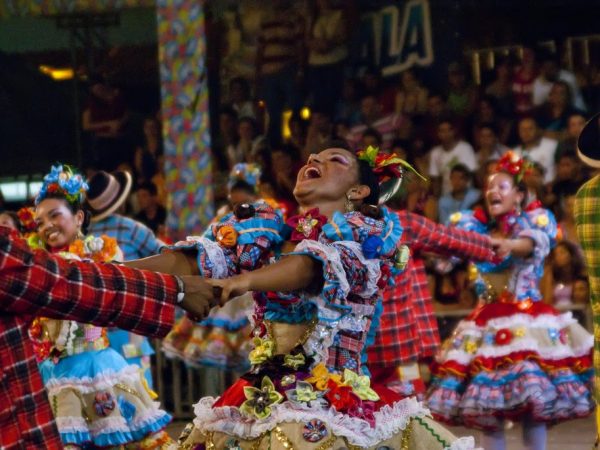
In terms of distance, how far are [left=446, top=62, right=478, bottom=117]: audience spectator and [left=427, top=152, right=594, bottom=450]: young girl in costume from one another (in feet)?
11.5

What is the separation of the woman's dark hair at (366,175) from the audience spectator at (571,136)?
5526 mm

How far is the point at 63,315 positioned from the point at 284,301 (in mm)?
1229

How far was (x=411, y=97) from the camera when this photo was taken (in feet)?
37.3

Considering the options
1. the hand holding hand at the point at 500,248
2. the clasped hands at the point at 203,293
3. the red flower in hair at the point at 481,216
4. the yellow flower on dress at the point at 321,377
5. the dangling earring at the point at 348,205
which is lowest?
the yellow flower on dress at the point at 321,377

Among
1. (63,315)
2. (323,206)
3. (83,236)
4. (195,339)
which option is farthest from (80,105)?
(63,315)

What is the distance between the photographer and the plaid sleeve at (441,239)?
6688 millimetres

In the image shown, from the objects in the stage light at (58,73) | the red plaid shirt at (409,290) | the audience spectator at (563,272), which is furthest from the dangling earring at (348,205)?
the stage light at (58,73)

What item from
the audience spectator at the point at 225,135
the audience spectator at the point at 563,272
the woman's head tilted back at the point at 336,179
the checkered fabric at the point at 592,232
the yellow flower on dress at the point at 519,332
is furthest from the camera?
the audience spectator at the point at 225,135

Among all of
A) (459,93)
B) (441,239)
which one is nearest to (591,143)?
(441,239)

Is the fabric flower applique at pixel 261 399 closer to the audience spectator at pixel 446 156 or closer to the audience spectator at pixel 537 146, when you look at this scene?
the audience spectator at pixel 537 146

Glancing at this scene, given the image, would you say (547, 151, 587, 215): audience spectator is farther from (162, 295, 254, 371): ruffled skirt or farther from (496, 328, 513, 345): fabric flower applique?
(496, 328, 513, 345): fabric flower applique

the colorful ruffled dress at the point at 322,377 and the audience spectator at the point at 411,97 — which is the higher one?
the audience spectator at the point at 411,97

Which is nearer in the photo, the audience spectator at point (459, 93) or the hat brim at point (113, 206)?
the hat brim at point (113, 206)

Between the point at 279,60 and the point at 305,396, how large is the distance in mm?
8298
